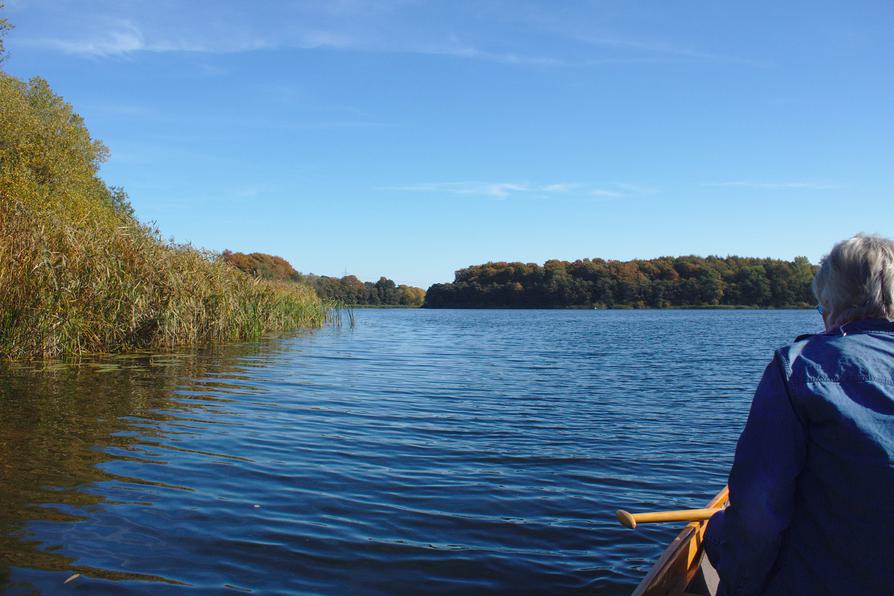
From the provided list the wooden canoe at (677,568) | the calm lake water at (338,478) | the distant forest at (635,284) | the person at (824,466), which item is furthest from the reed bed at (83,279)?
the distant forest at (635,284)

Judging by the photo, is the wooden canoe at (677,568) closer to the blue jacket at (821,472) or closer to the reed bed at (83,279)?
the blue jacket at (821,472)

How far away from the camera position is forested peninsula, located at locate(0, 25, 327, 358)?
1375 centimetres

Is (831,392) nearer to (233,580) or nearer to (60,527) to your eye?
(233,580)

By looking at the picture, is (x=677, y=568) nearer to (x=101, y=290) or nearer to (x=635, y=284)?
(x=101, y=290)

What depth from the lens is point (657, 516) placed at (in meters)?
3.17

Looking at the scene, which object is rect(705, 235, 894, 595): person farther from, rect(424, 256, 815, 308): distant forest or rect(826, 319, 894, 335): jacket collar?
rect(424, 256, 815, 308): distant forest

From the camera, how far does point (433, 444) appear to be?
870 cm

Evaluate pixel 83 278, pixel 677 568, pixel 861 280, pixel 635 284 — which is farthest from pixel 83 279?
pixel 635 284

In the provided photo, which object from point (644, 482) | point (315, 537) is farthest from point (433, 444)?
point (315, 537)

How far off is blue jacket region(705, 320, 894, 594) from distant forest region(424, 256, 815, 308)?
107150 millimetres

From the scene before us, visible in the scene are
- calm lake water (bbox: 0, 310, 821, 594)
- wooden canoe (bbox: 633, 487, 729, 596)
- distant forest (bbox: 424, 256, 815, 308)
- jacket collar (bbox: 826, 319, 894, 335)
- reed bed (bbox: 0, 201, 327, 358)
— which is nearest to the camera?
jacket collar (bbox: 826, 319, 894, 335)

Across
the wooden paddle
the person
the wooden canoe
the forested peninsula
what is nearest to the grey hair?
the person

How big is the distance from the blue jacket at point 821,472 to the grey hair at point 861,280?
4.0 inches

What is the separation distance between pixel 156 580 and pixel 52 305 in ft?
37.9
